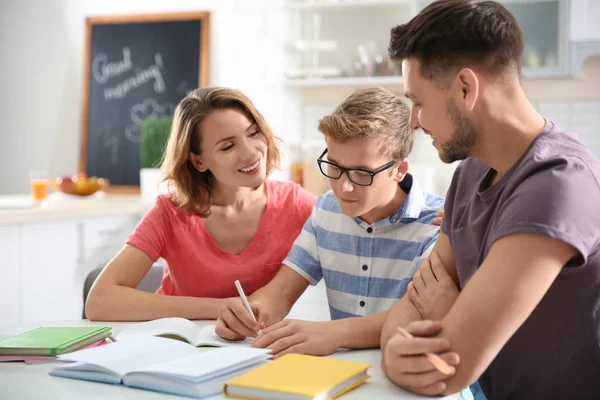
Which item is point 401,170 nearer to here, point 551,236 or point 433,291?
point 433,291

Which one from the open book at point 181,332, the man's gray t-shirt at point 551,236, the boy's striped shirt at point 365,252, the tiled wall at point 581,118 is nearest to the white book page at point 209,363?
the open book at point 181,332

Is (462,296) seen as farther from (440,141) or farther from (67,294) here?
(67,294)

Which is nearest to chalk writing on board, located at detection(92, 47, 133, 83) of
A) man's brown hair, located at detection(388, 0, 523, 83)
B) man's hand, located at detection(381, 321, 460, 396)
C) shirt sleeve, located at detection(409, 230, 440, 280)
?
shirt sleeve, located at detection(409, 230, 440, 280)

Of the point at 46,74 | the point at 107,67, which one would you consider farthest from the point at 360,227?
the point at 46,74

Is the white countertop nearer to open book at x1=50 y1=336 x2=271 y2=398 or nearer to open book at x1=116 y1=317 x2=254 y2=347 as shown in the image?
open book at x1=116 y1=317 x2=254 y2=347

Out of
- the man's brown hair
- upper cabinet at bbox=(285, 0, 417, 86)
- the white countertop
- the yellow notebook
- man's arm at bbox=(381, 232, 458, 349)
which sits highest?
upper cabinet at bbox=(285, 0, 417, 86)

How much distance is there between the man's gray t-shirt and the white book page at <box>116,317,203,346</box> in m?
0.55

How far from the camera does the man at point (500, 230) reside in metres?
1.09

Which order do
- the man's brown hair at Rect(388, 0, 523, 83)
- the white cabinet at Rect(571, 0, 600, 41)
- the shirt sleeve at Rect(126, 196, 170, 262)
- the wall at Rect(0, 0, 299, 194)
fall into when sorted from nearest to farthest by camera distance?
the man's brown hair at Rect(388, 0, 523, 83)
the shirt sleeve at Rect(126, 196, 170, 262)
the white cabinet at Rect(571, 0, 600, 41)
the wall at Rect(0, 0, 299, 194)

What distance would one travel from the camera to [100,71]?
14.9ft

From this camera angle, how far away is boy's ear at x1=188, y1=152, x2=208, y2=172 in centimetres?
211

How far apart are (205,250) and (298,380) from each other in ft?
3.14

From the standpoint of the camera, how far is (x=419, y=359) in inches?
44.4

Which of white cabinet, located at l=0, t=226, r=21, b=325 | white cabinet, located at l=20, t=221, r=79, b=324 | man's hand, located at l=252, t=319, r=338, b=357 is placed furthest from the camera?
white cabinet, located at l=20, t=221, r=79, b=324
